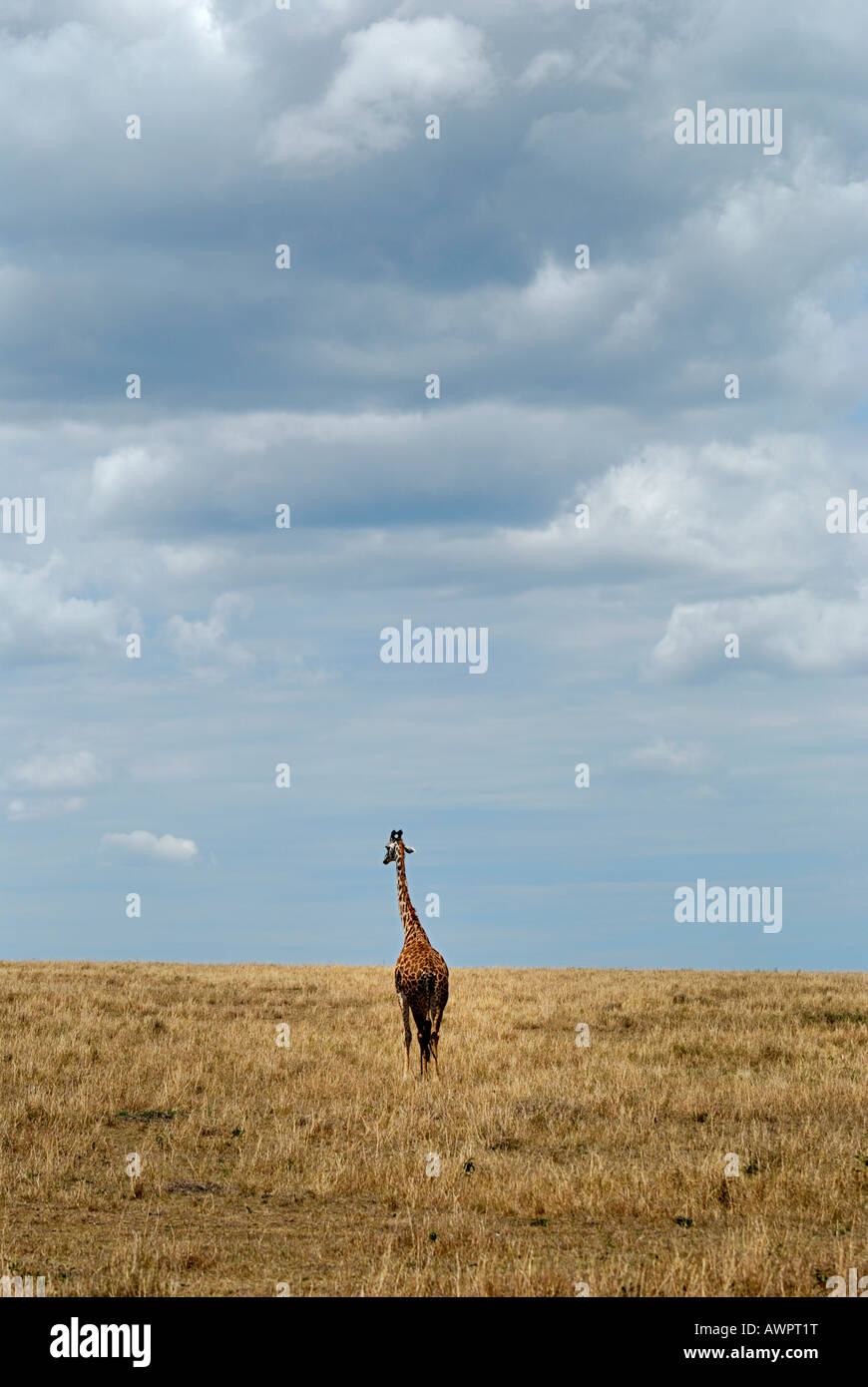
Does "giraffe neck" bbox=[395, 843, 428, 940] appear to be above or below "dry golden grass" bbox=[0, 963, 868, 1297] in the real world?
above

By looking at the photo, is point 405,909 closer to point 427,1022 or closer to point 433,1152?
point 427,1022

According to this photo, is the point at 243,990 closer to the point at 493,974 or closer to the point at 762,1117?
the point at 493,974

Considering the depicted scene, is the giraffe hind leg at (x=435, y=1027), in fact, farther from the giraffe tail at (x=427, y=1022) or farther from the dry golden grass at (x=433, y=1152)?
the dry golden grass at (x=433, y=1152)

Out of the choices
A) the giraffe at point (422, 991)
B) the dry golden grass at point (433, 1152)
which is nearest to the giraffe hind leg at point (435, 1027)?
the giraffe at point (422, 991)

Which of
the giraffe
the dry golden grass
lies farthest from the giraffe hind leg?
the dry golden grass

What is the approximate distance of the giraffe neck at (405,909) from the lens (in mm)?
20875

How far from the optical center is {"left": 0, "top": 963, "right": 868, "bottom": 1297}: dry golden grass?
9766 millimetres

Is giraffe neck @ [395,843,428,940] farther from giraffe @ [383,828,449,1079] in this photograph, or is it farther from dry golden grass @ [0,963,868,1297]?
dry golden grass @ [0,963,868,1297]

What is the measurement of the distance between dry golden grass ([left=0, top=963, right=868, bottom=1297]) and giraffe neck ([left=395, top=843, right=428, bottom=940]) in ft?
7.13

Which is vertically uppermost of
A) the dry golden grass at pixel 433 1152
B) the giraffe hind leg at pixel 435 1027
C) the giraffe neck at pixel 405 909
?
the giraffe neck at pixel 405 909

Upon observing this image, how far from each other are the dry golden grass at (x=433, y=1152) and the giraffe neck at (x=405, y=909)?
217 centimetres

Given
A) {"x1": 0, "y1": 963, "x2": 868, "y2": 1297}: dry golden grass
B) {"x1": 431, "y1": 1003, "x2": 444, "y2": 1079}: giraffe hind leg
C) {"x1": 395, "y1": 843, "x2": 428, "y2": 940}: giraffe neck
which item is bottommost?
{"x1": 0, "y1": 963, "x2": 868, "y2": 1297}: dry golden grass

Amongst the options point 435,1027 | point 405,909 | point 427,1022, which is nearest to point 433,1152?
point 427,1022
